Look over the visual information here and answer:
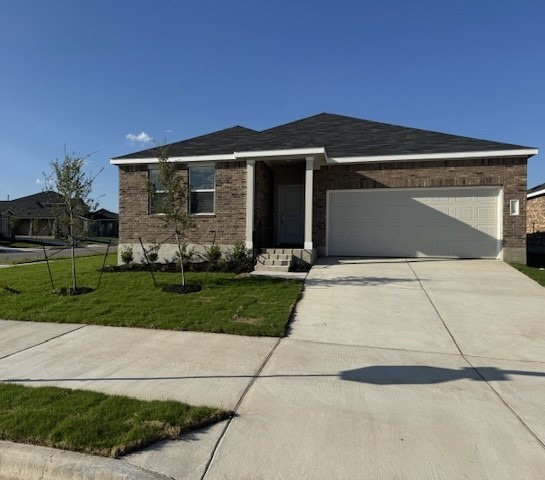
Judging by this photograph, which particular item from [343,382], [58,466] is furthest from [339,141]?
[58,466]

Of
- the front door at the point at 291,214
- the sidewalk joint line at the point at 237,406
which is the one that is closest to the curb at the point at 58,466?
the sidewalk joint line at the point at 237,406

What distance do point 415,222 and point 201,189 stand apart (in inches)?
292

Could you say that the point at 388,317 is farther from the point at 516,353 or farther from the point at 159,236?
the point at 159,236

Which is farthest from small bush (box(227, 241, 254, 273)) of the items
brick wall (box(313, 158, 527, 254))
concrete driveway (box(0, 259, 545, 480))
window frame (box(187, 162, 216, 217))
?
concrete driveway (box(0, 259, 545, 480))

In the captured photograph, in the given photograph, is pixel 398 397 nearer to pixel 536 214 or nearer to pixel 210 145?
pixel 210 145

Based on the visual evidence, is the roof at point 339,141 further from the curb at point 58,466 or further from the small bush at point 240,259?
the curb at point 58,466

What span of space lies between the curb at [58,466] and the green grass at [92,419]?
7 centimetres

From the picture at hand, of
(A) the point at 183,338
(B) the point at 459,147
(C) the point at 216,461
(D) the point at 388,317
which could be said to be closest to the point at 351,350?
(D) the point at 388,317

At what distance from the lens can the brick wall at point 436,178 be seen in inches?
472

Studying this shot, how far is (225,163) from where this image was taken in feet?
41.1

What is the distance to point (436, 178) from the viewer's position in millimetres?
12516

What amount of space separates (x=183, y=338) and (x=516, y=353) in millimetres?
4466

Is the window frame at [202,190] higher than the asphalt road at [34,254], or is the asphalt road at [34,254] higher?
the window frame at [202,190]

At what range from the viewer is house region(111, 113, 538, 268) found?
12008 mm
